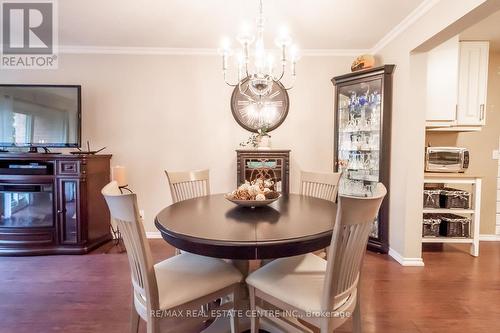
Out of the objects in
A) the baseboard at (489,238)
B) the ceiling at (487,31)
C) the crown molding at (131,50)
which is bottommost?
the baseboard at (489,238)

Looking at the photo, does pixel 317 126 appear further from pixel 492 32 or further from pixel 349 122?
pixel 492 32

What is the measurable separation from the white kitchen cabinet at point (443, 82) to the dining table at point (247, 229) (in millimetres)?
2000

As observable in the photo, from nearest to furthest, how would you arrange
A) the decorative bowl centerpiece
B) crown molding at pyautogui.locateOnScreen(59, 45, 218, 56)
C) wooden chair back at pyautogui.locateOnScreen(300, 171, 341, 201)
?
the decorative bowl centerpiece
wooden chair back at pyautogui.locateOnScreen(300, 171, 341, 201)
crown molding at pyautogui.locateOnScreen(59, 45, 218, 56)

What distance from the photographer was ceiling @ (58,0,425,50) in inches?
91.1

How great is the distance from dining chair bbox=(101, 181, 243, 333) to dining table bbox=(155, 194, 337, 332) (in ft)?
0.49

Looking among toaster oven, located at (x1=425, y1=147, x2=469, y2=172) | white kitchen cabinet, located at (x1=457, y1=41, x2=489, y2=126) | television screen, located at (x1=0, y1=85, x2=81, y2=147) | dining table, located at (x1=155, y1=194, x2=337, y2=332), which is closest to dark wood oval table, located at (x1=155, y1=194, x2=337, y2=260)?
dining table, located at (x1=155, y1=194, x2=337, y2=332)

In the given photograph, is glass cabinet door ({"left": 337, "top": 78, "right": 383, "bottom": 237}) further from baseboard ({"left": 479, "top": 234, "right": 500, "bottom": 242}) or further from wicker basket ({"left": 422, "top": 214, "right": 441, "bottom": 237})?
baseboard ({"left": 479, "top": 234, "right": 500, "bottom": 242})

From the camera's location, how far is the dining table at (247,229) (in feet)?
3.77

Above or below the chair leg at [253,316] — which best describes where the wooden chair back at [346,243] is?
above

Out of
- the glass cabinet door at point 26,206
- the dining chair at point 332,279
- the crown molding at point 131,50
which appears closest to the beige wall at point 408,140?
the dining chair at point 332,279

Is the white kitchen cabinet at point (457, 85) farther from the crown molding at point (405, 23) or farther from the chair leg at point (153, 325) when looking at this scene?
the chair leg at point (153, 325)

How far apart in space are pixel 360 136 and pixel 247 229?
2360mm

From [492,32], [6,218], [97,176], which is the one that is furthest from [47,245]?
[492,32]

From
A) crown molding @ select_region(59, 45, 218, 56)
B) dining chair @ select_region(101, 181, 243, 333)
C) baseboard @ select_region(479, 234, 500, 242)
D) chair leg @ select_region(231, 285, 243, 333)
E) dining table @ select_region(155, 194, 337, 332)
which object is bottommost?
baseboard @ select_region(479, 234, 500, 242)
